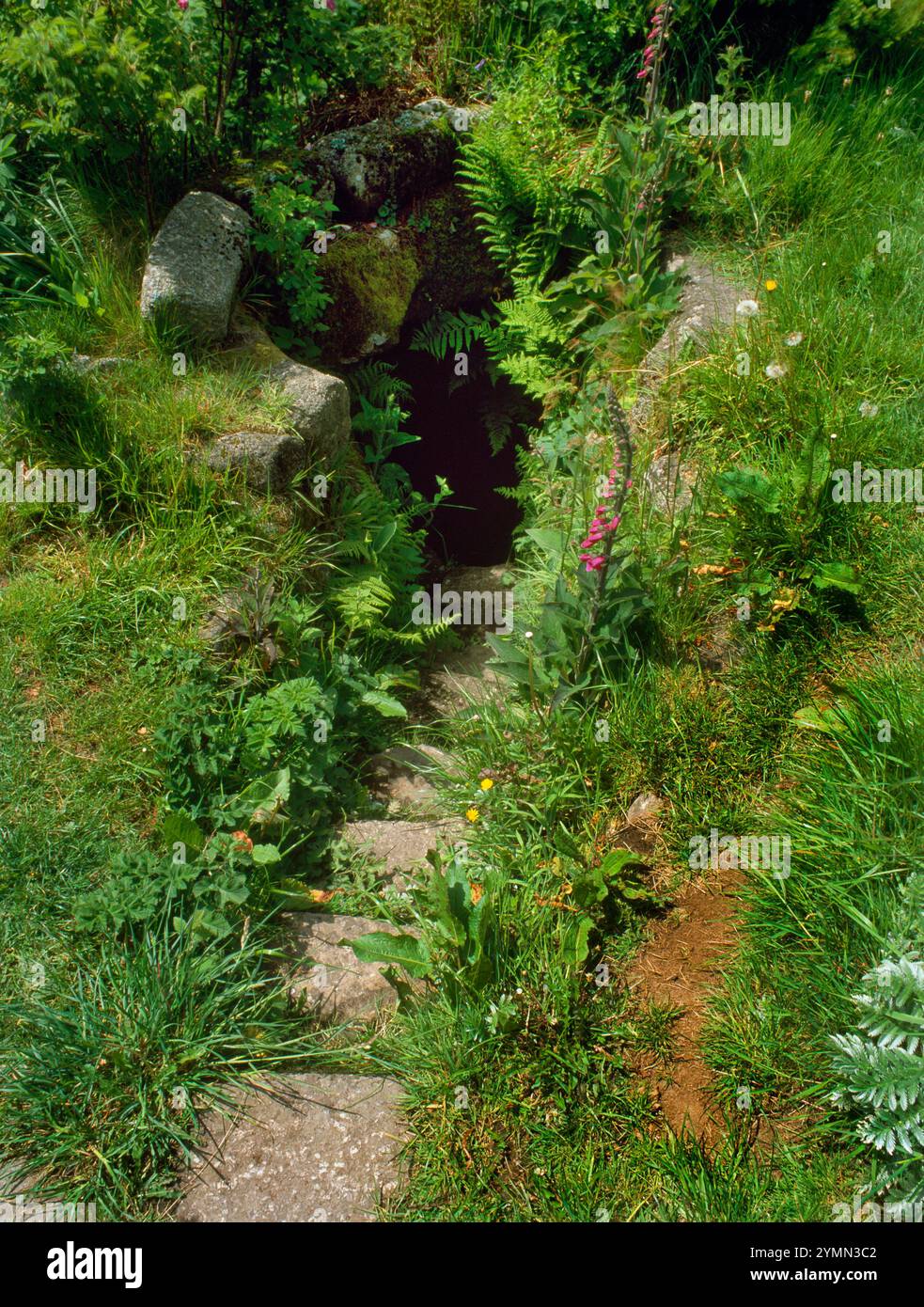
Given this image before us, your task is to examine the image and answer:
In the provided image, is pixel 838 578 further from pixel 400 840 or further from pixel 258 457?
pixel 258 457

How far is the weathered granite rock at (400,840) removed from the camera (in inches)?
148

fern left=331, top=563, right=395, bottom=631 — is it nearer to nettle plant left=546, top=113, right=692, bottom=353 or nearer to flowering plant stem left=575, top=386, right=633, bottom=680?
flowering plant stem left=575, top=386, right=633, bottom=680

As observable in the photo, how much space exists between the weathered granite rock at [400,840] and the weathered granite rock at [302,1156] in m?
0.95

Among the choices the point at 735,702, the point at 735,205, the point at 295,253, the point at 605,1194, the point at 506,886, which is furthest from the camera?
the point at 735,205

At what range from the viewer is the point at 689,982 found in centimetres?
298

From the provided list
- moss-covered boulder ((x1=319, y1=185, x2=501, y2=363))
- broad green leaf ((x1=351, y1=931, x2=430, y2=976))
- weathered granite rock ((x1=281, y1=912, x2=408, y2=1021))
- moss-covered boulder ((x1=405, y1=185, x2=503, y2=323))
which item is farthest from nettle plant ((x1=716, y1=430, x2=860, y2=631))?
moss-covered boulder ((x1=405, y1=185, x2=503, y2=323))

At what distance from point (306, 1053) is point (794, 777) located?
76.9 inches

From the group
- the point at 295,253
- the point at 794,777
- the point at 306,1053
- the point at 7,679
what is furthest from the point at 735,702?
the point at 295,253

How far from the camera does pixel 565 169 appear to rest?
5.20 metres

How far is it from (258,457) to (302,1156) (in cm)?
293

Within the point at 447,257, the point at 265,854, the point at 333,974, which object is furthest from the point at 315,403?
the point at 333,974

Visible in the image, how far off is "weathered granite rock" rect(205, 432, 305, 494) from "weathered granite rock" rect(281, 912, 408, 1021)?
6.73ft

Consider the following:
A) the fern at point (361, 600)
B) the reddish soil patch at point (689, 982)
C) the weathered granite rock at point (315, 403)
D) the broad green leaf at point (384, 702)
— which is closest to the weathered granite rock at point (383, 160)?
the weathered granite rock at point (315, 403)

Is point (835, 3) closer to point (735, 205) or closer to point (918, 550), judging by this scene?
point (735, 205)
